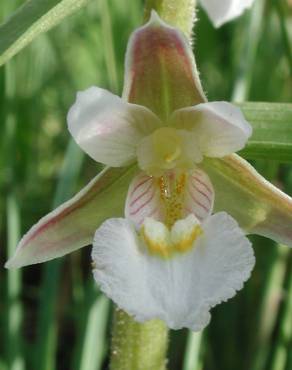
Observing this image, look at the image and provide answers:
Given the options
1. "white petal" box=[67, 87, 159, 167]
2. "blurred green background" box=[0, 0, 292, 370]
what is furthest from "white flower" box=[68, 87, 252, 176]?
"blurred green background" box=[0, 0, 292, 370]

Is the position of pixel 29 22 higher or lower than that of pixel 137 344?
higher

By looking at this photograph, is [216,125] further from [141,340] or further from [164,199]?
[141,340]

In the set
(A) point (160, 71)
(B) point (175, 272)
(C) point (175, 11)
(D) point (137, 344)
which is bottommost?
(D) point (137, 344)

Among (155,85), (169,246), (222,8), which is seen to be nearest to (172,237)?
(169,246)

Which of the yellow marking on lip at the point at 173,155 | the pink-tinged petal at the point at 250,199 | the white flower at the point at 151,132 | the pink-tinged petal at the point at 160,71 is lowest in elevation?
the pink-tinged petal at the point at 250,199

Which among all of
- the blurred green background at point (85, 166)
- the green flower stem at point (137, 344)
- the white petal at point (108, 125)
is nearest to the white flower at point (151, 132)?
the white petal at point (108, 125)

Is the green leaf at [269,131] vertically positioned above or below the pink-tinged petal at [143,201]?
above

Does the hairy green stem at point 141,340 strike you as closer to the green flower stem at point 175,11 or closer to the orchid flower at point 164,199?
the green flower stem at point 175,11
